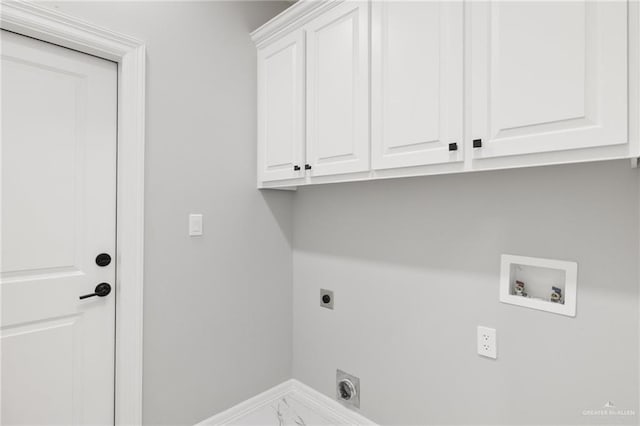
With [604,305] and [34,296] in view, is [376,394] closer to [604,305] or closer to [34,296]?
[604,305]

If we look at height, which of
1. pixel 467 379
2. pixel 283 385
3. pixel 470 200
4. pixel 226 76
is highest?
pixel 226 76

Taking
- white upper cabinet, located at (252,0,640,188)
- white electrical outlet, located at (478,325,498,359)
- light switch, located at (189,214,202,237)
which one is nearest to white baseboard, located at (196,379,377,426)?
white electrical outlet, located at (478,325,498,359)

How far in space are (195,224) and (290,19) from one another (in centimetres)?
115

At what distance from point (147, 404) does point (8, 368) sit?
1.88ft

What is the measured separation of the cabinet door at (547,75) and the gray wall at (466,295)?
31 cm

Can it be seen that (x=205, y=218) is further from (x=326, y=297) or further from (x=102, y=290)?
(x=326, y=297)

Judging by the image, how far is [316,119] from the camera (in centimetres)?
159

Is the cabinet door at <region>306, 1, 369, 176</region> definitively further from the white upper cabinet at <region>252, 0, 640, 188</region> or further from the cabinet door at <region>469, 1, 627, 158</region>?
the cabinet door at <region>469, 1, 627, 158</region>

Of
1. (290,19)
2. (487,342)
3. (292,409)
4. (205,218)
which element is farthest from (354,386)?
(290,19)

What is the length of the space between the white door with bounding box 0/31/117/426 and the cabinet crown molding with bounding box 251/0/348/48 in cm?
77

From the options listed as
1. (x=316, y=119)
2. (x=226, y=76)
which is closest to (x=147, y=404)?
(x=316, y=119)

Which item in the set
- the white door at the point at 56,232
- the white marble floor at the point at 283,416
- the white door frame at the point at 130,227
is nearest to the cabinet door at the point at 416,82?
the white door frame at the point at 130,227

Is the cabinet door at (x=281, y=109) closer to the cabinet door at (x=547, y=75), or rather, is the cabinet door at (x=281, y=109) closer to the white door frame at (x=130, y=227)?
the white door frame at (x=130, y=227)

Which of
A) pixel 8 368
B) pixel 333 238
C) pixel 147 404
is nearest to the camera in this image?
pixel 8 368
